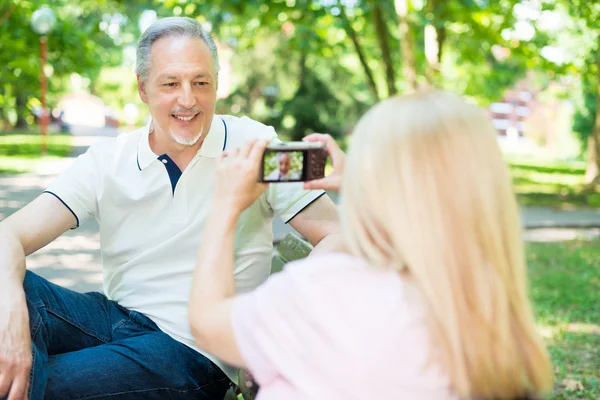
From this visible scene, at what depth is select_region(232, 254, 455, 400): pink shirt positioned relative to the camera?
1.35 m

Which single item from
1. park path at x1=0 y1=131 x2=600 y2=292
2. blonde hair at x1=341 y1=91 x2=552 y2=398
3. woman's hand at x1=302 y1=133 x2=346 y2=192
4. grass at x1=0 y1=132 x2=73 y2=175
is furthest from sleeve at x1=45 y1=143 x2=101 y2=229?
grass at x1=0 y1=132 x2=73 y2=175

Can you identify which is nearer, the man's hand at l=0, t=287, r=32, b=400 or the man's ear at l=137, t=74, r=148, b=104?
the man's hand at l=0, t=287, r=32, b=400

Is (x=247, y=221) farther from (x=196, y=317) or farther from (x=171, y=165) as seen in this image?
(x=196, y=317)

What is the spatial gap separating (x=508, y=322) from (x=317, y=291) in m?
0.37

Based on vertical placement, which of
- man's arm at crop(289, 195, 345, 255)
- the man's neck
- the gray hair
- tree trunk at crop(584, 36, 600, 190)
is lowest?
tree trunk at crop(584, 36, 600, 190)

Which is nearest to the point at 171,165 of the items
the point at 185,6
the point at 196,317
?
the point at 196,317

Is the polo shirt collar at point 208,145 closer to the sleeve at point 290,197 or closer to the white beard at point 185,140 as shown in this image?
the white beard at point 185,140

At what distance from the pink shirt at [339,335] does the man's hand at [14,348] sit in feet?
2.79

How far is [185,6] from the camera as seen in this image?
9320 millimetres

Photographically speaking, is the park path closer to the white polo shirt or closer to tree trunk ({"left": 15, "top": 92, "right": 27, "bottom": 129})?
the white polo shirt

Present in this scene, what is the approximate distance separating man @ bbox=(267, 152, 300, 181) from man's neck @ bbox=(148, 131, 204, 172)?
2.64ft

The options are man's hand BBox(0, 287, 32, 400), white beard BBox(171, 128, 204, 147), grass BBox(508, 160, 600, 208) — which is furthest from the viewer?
grass BBox(508, 160, 600, 208)

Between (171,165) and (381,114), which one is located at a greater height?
(381,114)

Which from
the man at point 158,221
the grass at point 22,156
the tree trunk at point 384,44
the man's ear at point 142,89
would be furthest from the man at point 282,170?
the tree trunk at point 384,44
